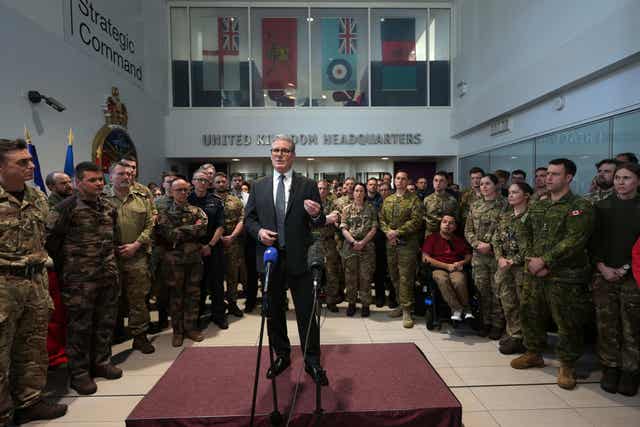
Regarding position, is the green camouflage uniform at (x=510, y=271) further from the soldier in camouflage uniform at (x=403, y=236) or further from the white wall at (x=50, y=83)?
the white wall at (x=50, y=83)

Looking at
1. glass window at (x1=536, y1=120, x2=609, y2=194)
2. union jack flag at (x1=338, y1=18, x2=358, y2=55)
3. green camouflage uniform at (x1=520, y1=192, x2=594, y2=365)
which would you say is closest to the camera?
green camouflage uniform at (x1=520, y1=192, x2=594, y2=365)

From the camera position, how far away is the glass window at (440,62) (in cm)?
1038

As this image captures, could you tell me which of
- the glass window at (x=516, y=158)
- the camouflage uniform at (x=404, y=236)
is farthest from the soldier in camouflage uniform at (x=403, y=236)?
the glass window at (x=516, y=158)

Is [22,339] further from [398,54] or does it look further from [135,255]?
[398,54]

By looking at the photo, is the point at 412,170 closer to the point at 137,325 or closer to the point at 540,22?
the point at 540,22

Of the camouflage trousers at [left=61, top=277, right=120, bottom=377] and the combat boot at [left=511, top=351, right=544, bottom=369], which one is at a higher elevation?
the camouflage trousers at [left=61, top=277, right=120, bottom=377]

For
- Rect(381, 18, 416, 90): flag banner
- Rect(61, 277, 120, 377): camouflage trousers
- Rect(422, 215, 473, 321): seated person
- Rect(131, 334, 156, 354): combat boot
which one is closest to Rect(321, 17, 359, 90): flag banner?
Rect(381, 18, 416, 90): flag banner

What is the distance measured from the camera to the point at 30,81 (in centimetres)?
487

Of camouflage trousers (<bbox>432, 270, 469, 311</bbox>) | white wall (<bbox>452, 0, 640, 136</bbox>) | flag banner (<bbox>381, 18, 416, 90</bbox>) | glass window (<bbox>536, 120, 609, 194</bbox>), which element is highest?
flag banner (<bbox>381, 18, 416, 90</bbox>)

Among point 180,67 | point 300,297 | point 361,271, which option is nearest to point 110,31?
point 180,67

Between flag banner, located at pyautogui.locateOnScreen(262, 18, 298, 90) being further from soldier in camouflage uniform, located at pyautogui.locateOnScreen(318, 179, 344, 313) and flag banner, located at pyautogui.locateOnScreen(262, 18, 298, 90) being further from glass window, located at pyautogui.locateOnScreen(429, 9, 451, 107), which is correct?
soldier in camouflage uniform, located at pyautogui.locateOnScreen(318, 179, 344, 313)

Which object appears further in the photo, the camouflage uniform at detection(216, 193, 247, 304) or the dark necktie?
the camouflage uniform at detection(216, 193, 247, 304)

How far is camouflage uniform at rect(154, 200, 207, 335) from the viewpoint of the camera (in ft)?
11.9

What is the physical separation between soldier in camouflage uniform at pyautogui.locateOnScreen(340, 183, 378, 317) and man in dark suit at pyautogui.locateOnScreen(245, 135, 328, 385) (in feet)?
6.47
